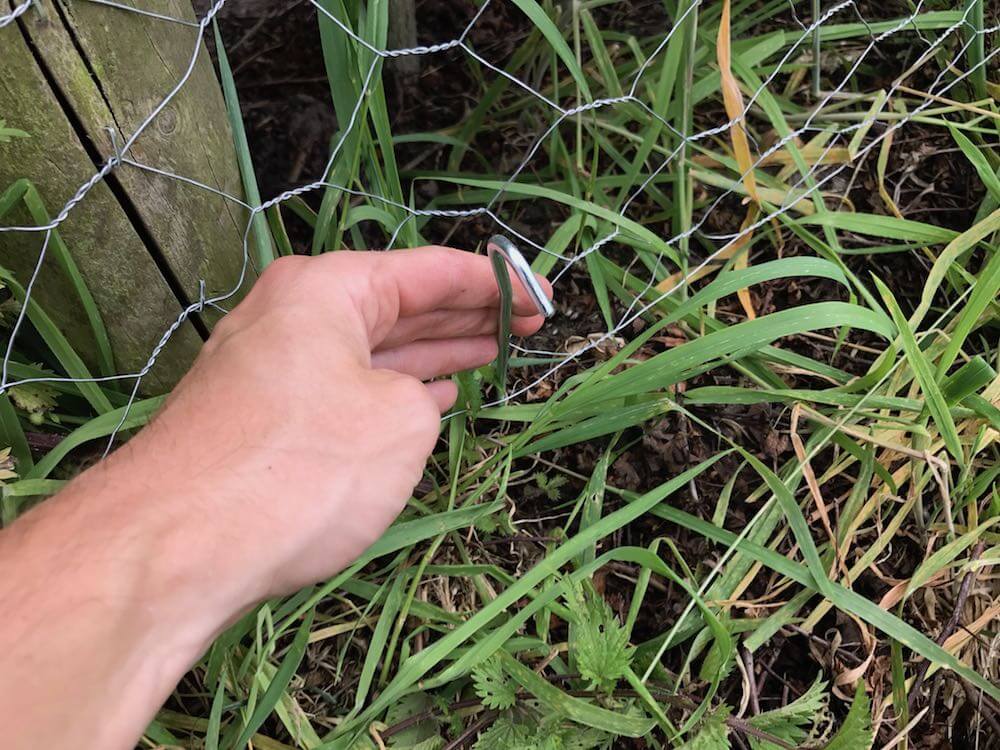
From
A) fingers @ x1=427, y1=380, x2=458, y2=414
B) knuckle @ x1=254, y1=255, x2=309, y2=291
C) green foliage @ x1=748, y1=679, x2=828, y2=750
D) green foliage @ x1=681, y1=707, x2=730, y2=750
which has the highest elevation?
knuckle @ x1=254, y1=255, x2=309, y2=291

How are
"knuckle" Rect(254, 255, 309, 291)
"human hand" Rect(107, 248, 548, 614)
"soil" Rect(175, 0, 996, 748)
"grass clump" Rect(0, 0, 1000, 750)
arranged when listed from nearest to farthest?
"human hand" Rect(107, 248, 548, 614) < "knuckle" Rect(254, 255, 309, 291) < "grass clump" Rect(0, 0, 1000, 750) < "soil" Rect(175, 0, 996, 748)

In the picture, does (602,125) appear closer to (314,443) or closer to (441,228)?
(441,228)

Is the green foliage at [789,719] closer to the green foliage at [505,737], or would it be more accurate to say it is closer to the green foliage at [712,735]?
the green foliage at [712,735]

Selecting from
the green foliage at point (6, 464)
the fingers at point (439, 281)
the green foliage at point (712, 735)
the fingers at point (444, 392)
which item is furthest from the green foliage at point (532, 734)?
the green foliage at point (6, 464)

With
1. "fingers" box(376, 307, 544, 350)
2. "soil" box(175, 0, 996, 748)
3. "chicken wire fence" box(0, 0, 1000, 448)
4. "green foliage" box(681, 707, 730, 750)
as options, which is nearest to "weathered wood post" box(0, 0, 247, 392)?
"chicken wire fence" box(0, 0, 1000, 448)

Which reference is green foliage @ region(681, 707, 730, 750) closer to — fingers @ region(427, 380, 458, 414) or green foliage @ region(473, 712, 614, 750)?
green foliage @ region(473, 712, 614, 750)

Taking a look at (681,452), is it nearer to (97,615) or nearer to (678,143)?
(678,143)

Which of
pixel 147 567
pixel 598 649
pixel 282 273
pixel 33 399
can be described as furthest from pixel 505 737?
pixel 33 399
